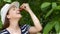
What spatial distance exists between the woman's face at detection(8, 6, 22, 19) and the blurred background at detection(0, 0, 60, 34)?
0.06 m

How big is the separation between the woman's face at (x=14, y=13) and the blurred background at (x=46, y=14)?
0.06 metres

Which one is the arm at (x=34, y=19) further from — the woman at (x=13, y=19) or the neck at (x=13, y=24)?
the neck at (x=13, y=24)

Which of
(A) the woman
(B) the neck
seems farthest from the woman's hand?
(B) the neck

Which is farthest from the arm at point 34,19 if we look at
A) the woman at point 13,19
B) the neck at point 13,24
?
the neck at point 13,24

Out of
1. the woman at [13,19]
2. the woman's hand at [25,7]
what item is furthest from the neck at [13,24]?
the woman's hand at [25,7]

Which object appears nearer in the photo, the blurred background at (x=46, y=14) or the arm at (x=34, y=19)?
the blurred background at (x=46, y=14)

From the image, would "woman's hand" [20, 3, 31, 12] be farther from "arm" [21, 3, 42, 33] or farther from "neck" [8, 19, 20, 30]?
"neck" [8, 19, 20, 30]

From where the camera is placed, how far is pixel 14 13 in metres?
1.54

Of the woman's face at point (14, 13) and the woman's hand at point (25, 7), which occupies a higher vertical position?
the woman's hand at point (25, 7)

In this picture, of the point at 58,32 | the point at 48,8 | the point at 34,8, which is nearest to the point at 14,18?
the point at 34,8

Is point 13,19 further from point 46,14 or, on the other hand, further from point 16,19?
point 46,14

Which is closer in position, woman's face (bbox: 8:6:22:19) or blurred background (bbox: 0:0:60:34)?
blurred background (bbox: 0:0:60:34)

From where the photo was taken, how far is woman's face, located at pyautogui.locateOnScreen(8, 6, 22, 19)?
Result: 1517 millimetres

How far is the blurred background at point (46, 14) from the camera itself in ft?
3.86
